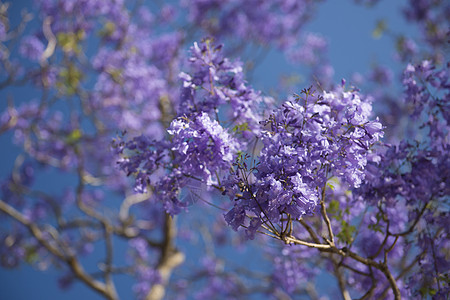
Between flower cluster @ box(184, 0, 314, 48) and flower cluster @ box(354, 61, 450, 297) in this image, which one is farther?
flower cluster @ box(184, 0, 314, 48)

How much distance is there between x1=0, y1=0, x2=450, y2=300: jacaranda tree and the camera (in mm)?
1996

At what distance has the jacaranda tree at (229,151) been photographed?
1996mm

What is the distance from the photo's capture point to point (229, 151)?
2.10 m

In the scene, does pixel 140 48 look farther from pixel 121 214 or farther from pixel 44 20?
pixel 121 214

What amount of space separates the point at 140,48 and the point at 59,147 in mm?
2281

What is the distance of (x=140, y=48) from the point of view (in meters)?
7.72

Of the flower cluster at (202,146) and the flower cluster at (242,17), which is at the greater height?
the flower cluster at (242,17)

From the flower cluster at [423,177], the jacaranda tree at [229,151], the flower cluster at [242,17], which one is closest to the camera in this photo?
the jacaranda tree at [229,151]

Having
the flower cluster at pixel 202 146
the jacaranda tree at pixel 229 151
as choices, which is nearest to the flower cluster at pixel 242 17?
the jacaranda tree at pixel 229 151

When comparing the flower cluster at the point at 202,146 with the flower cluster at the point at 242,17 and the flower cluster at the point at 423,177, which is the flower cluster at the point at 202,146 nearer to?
the flower cluster at the point at 423,177

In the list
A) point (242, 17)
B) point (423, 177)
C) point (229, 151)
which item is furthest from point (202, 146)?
point (242, 17)

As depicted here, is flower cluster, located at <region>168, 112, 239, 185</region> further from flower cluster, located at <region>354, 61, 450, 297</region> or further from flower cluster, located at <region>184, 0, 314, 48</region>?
flower cluster, located at <region>184, 0, 314, 48</region>

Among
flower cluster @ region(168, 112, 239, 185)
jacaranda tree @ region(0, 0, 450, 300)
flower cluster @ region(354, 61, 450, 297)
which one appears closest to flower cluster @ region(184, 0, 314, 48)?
jacaranda tree @ region(0, 0, 450, 300)

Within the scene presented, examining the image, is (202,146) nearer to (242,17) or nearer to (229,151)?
(229,151)
